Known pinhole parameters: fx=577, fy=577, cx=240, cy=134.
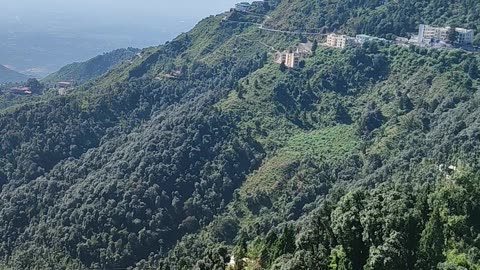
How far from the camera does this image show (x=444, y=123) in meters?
46.1

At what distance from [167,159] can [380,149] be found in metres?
18.9

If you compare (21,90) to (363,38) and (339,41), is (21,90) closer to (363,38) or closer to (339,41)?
(339,41)

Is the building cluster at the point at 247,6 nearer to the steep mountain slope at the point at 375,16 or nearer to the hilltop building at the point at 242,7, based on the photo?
the hilltop building at the point at 242,7

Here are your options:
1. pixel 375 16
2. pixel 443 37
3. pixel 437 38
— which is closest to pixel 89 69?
pixel 375 16

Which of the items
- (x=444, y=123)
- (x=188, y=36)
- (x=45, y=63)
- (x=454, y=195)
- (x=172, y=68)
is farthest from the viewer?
(x=45, y=63)

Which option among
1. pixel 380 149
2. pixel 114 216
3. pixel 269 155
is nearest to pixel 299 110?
pixel 269 155

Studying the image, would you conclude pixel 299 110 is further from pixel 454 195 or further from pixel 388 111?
pixel 454 195

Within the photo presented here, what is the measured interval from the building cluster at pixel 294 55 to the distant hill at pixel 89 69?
51.2m

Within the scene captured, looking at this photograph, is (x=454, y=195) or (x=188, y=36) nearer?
(x=454, y=195)

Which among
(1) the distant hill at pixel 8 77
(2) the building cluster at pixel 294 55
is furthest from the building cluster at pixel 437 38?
(1) the distant hill at pixel 8 77

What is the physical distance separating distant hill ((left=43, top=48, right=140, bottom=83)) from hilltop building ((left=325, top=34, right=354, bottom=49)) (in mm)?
54318

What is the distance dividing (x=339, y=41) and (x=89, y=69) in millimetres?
69216

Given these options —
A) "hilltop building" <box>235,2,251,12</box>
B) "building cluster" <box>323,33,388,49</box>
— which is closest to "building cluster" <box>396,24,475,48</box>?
"building cluster" <box>323,33,388,49</box>

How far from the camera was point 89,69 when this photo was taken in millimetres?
123500
